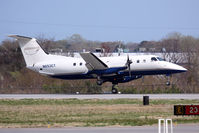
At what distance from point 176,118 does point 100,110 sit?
6.57 metres

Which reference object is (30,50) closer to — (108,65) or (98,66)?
(98,66)

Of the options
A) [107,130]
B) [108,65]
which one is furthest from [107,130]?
[108,65]

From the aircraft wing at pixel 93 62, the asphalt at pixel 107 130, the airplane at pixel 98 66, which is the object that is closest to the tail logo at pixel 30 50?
the airplane at pixel 98 66

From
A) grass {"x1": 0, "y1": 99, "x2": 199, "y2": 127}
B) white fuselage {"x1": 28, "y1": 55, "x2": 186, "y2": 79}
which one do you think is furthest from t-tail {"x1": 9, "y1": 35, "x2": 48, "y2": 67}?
grass {"x1": 0, "y1": 99, "x2": 199, "y2": 127}

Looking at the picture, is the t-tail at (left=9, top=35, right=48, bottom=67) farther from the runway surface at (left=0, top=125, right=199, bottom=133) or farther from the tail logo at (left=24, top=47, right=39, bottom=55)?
the runway surface at (left=0, top=125, right=199, bottom=133)

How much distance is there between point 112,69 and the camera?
43.1 meters

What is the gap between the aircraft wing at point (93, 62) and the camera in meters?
42.6

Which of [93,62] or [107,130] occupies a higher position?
[93,62]

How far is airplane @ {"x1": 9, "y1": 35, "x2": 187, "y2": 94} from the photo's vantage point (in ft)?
140

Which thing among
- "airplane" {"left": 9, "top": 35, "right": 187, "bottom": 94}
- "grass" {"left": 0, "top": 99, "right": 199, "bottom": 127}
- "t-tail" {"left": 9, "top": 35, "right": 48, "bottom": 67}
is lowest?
"grass" {"left": 0, "top": 99, "right": 199, "bottom": 127}

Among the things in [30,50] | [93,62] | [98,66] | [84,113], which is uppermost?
[30,50]

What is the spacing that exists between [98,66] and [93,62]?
67 centimetres

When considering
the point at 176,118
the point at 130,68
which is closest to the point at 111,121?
the point at 176,118

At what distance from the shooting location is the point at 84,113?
2748 cm
